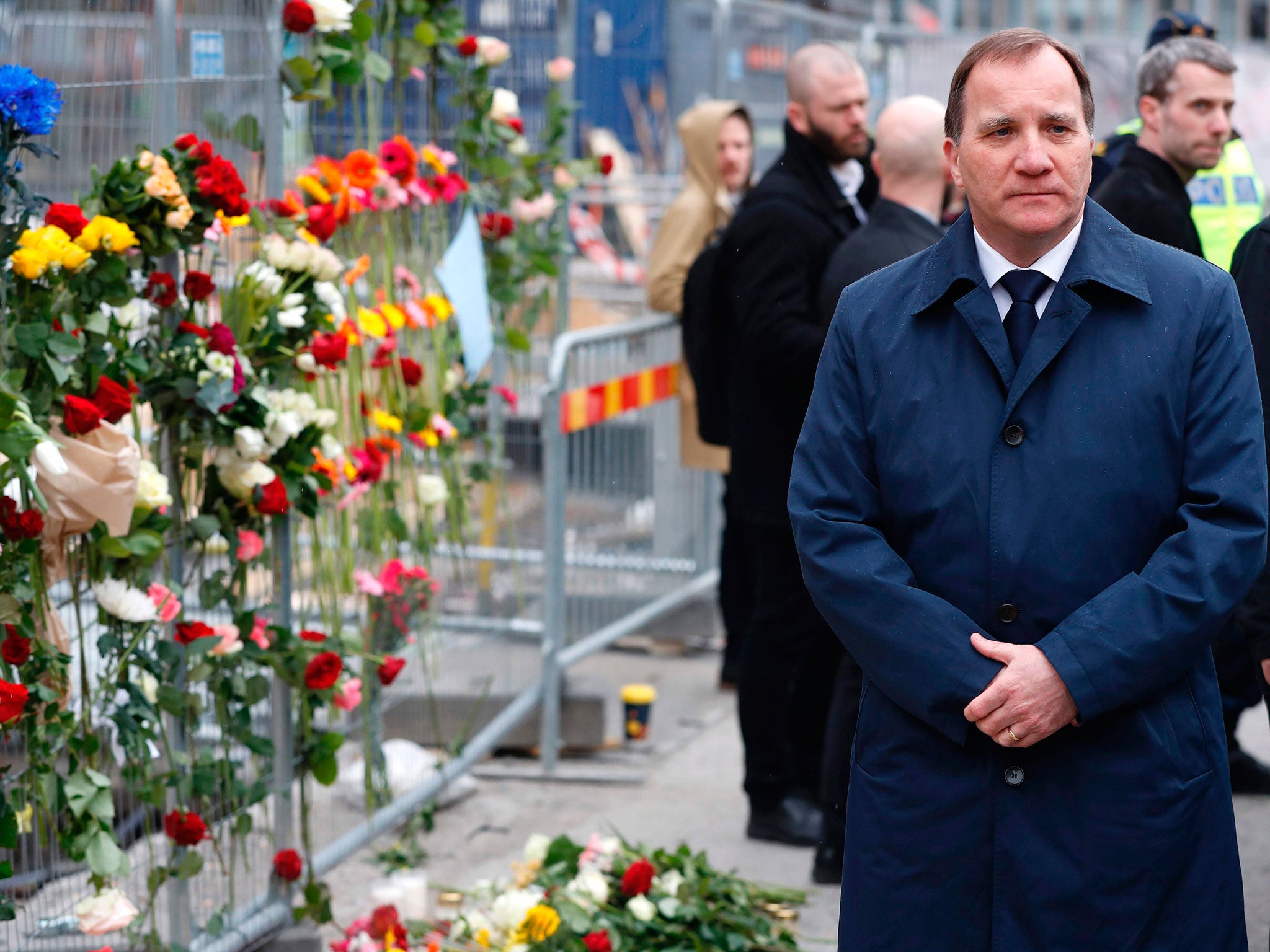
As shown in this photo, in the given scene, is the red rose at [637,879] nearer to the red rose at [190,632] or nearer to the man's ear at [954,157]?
the red rose at [190,632]

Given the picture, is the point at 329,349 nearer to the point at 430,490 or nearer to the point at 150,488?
the point at 150,488

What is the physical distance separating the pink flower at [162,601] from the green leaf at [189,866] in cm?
53

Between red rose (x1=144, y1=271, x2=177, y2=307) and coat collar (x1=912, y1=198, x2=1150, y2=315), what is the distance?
1.54m

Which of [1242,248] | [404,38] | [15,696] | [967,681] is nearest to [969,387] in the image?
[967,681]

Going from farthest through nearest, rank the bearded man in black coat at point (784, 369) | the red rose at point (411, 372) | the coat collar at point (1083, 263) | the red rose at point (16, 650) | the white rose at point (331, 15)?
the bearded man in black coat at point (784, 369)
the red rose at point (411, 372)
the white rose at point (331, 15)
the red rose at point (16, 650)
the coat collar at point (1083, 263)

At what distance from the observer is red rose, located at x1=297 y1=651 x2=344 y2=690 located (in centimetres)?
370

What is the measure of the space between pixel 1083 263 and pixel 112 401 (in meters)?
1.64

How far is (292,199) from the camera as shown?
373cm

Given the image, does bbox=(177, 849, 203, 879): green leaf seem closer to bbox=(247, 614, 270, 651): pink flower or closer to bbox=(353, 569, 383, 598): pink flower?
bbox=(247, 614, 270, 651): pink flower

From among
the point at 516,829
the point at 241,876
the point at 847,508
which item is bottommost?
the point at 516,829

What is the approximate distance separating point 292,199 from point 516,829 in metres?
2.14

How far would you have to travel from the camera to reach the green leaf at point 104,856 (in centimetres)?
297

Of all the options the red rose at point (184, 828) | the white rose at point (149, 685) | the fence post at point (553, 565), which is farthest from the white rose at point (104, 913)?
the fence post at point (553, 565)

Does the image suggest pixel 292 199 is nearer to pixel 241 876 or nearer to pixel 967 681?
pixel 241 876
